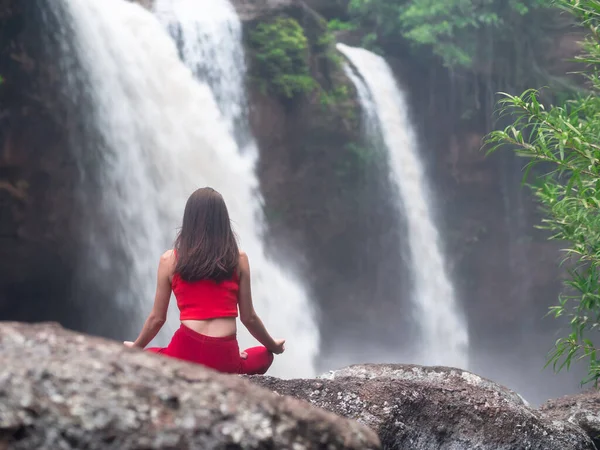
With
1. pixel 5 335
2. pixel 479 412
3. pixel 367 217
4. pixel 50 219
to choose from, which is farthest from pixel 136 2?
pixel 5 335

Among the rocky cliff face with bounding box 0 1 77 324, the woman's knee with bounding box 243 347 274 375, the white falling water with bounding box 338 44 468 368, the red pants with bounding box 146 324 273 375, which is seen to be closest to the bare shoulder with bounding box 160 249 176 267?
the red pants with bounding box 146 324 273 375

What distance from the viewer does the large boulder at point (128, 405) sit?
4.51 ft

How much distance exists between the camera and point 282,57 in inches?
546

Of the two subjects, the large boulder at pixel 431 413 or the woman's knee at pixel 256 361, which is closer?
the large boulder at pixel 431 413

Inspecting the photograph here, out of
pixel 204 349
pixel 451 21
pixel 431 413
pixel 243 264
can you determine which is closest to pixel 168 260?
pixel 243 264

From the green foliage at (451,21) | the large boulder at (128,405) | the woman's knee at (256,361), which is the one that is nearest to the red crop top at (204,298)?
the woman's knee at (256,361)

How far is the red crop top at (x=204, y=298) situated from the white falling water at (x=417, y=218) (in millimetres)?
13200

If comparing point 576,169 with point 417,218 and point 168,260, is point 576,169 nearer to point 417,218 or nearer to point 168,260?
point 168,260

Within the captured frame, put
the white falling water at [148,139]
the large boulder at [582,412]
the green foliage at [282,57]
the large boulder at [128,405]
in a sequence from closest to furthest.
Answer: the large boulder at [128,405], the large boulder at [582,412], the white falling water at [148,139], the green foliage at [282,57]

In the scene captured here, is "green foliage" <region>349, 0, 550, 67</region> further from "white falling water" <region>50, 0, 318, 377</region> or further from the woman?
the woman

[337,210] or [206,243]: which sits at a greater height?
[337,210]

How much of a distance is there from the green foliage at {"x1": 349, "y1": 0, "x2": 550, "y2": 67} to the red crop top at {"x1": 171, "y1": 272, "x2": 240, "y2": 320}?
48.2 ft

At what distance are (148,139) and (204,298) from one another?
826cm

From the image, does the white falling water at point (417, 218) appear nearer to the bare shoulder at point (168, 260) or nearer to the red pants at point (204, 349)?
the bare shoulder at point (168, 260)
